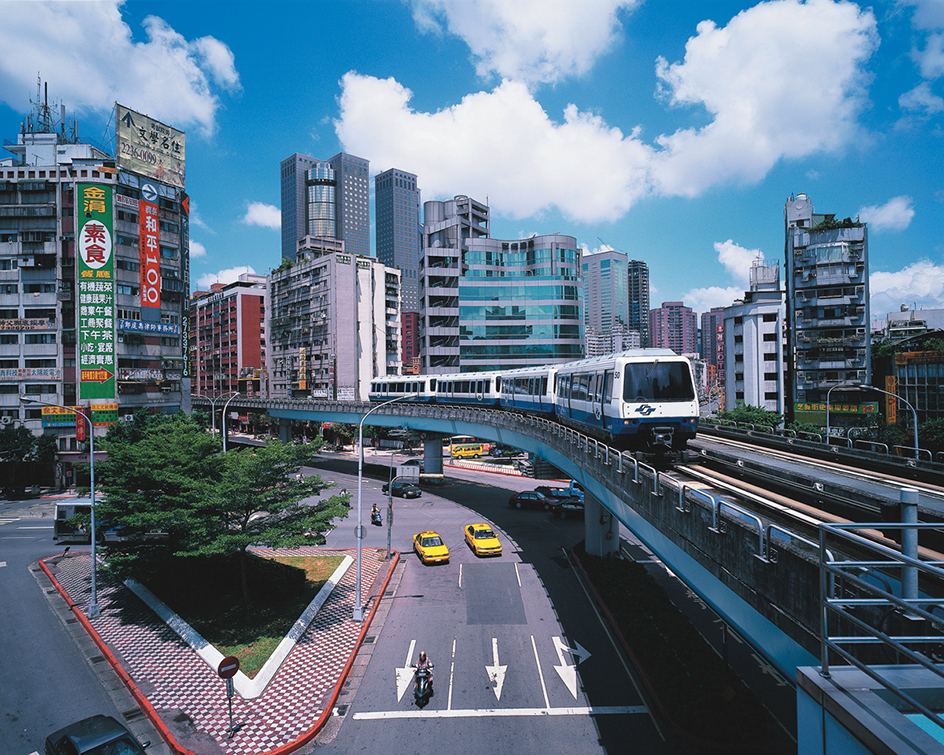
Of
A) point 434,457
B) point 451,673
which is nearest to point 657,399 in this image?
point 451,673

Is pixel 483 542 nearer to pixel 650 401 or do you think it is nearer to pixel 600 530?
pixel 600 530

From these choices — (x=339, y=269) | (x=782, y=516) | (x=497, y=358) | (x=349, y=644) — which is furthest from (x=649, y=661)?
(x=339, y=269)

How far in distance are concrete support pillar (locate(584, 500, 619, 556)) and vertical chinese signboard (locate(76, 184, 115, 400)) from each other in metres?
48.0

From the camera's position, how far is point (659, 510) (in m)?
13.6

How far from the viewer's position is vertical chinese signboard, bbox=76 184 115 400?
5144 centimetres

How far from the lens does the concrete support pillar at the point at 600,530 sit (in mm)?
29141

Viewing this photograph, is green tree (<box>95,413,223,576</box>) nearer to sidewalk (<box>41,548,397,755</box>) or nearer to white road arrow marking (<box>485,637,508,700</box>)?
sidewalk (<box>41,548,397,755</box>)

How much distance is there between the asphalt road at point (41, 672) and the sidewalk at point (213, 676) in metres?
0.51

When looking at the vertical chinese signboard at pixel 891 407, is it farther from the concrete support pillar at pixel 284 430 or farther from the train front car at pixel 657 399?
the concrete support pillar at pixel 284 430

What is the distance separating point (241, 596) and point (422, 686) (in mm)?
12009

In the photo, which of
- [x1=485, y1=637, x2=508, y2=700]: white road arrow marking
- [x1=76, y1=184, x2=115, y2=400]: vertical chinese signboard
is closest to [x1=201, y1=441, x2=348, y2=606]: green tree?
[x1=485, y1=637, x2=508, y2=700]: white road arrow marking

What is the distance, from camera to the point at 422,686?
17000mm

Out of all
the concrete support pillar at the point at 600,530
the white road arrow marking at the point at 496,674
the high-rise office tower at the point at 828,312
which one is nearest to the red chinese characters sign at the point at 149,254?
the concrete support pillar at the point at 600,530

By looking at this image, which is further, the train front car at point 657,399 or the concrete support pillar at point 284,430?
the concrete support pillar at point 284,430
